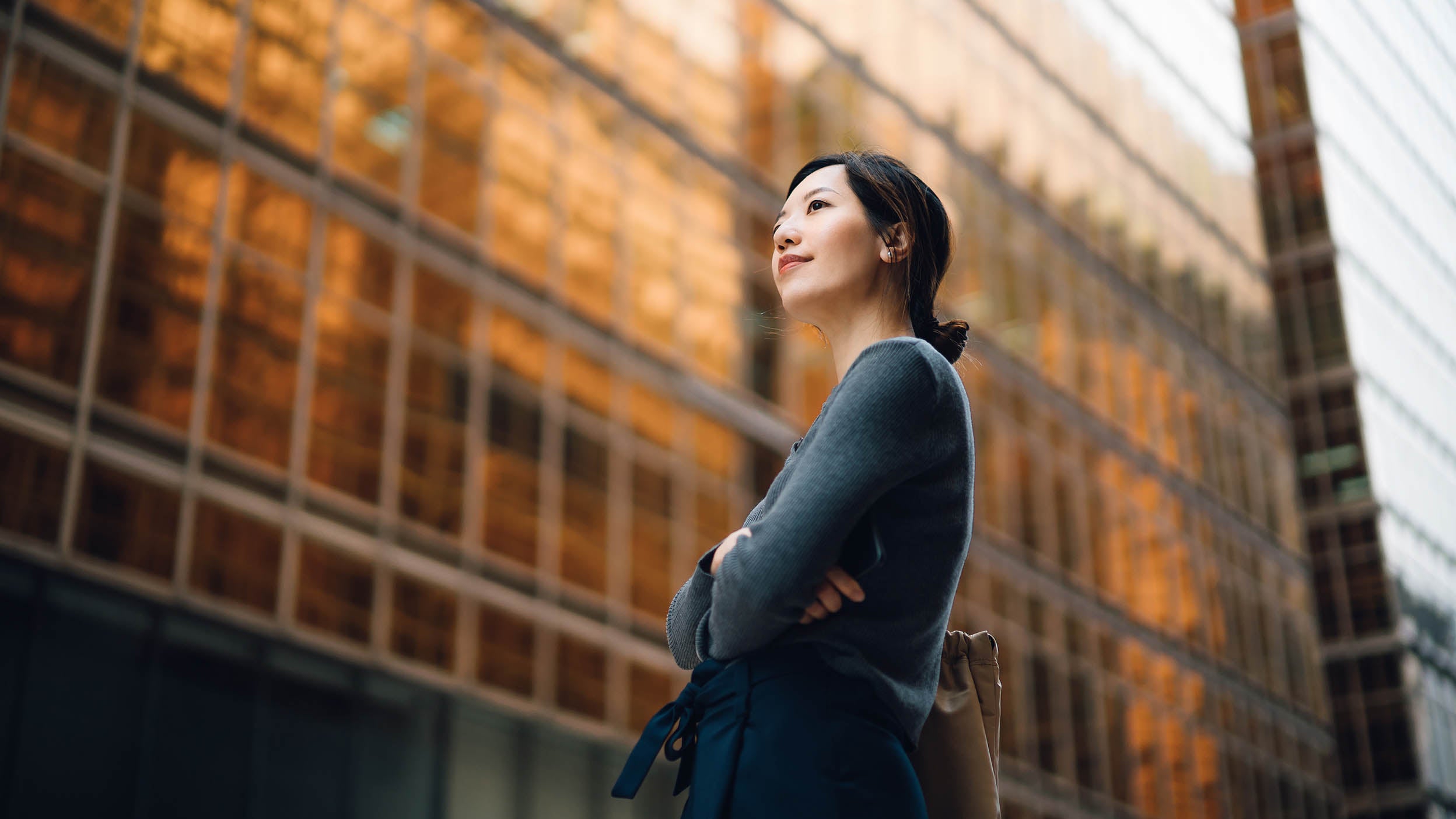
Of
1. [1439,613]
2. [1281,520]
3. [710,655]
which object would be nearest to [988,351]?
[1281,520]

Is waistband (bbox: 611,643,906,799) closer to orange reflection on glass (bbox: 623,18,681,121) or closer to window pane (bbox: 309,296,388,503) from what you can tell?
window pane (bbox: 309,296,388,503)

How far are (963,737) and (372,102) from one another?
1666 cm

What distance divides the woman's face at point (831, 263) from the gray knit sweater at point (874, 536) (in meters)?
0.27

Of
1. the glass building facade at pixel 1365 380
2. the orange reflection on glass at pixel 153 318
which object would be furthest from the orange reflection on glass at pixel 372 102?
the glass building facade at pixel 1365 380

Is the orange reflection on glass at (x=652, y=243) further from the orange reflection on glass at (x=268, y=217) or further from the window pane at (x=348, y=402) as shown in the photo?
the orange reflection on glass at (x=268, y=217)

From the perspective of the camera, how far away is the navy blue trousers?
240cm

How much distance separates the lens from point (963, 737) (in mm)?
2670

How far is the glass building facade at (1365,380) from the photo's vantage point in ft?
142

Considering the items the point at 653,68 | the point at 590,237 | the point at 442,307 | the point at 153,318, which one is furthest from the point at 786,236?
the point at 653,68

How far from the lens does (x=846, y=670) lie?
8.20 feet

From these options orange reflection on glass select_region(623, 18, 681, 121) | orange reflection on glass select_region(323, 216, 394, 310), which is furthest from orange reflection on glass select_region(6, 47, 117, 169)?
orange reflection on glass select_region(623, 18, 681, 121)

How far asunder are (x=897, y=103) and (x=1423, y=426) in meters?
26.7

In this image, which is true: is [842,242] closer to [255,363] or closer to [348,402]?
[255,363]

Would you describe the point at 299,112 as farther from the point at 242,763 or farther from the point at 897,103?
the point at 897,103
